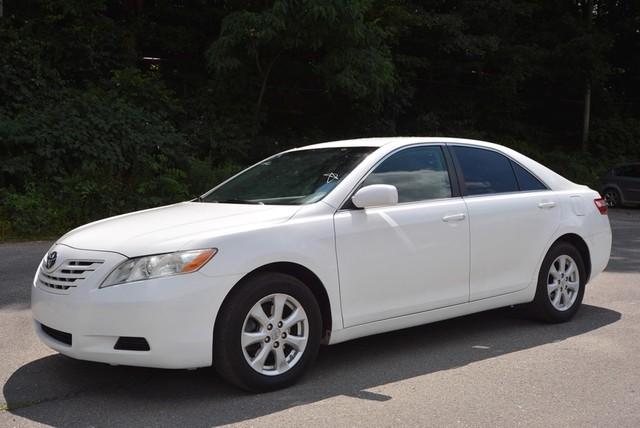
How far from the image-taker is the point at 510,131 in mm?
28984

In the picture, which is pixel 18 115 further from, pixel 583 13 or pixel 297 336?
pixel 583 13

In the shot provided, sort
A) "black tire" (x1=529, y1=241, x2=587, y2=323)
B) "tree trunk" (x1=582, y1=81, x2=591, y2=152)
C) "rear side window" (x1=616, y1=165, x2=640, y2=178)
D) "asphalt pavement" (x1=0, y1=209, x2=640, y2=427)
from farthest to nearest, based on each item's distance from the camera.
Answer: "tree trunk" (x1=582, y1=81, x2=591, y2=152) → "rear side window" (x1=616, y1=165, x2=640, y2=178) → "black tire" (x1=529, y1=241, x2=587, y2=323) → "asphalt pavement" (x1=0, y1=209, x2=640, y2=427)

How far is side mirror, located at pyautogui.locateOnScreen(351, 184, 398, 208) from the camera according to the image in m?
4.93

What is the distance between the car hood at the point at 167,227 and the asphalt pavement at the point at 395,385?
898 millimetres

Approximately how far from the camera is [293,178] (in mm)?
5469

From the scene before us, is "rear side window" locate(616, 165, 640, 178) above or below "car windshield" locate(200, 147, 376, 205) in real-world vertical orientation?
below

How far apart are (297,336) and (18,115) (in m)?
12.3

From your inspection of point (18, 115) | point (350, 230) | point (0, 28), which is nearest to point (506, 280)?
point (350, 230)

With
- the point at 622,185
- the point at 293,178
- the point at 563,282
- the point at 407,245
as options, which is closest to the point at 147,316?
the point at 293,178

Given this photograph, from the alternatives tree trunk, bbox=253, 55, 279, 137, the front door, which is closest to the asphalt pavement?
the front door

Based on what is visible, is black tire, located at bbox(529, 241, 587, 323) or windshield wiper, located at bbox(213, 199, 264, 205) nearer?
windshield wiper, located at bbox(213, 199, 264, 205)

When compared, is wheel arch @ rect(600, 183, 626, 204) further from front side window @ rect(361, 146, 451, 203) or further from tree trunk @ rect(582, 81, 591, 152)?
front side window @ rect(361, 146, 451, 203)

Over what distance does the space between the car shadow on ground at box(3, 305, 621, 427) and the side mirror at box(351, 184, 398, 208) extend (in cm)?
113

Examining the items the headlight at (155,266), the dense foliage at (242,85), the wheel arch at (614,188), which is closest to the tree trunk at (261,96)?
the dense foliage at (242,85)
